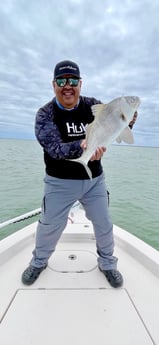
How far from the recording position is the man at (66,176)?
187 cm

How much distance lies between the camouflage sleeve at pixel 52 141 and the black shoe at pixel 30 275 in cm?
97

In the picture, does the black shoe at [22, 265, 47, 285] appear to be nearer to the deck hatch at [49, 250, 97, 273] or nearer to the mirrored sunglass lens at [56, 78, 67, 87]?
the deck hatch at [49, 250, 97, 273]

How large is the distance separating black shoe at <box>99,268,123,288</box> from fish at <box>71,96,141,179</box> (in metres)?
0.99

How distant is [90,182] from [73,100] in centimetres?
69

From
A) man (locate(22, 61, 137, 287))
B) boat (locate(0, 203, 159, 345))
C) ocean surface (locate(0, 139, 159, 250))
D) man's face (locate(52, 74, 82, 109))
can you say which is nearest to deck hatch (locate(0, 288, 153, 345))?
boat (locate(0, 203, 159, 345))

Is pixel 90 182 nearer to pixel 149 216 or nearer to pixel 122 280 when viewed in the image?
pixel 122 280

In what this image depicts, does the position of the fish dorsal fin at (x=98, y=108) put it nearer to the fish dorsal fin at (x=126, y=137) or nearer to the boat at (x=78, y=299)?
the fish dorsal fin at (x=126, y=137)

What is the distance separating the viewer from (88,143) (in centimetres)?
168

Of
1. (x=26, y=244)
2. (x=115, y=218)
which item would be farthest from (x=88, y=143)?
(x=115, y=218)

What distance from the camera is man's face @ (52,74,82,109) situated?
190 cm

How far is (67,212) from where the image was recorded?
6.81 feet

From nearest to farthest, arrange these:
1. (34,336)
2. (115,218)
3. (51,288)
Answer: (34,336)
(51,288)
(115,218)

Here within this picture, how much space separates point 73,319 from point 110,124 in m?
1.32

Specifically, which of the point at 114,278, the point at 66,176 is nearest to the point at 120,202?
the point at 114,278
